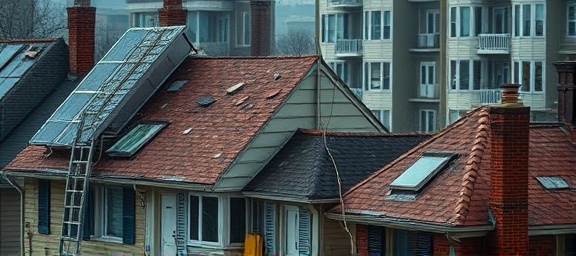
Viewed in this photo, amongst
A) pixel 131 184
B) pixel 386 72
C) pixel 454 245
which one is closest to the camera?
pixel 454 245

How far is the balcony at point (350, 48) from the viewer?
70.1 metres

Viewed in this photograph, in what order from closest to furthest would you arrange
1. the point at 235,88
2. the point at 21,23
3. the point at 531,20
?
1. the point at 235,88
2. the point at 531,20
3. the point at 21,23

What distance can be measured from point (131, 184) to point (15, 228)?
24.9ft

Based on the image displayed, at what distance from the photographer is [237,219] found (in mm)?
26859

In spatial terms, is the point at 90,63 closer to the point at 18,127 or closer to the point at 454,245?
the point at 18,127

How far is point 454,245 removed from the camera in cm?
2258

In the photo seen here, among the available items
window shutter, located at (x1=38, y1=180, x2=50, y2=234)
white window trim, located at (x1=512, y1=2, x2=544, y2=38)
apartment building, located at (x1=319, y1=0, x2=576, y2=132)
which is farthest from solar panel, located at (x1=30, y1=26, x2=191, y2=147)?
white window trim, located at (x1=512, y1=2, x2=544, y2=38)

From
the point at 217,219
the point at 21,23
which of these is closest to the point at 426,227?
the point at 217,219

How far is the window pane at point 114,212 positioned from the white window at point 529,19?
110 feet

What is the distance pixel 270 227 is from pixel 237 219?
A: 2.13 feet

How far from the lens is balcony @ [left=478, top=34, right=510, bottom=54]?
202 feet

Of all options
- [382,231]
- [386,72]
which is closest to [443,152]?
[382,231]

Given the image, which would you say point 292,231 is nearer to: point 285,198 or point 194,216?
point 285,198

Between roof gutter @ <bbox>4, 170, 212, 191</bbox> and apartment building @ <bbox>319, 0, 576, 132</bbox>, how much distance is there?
3094 centimetres
